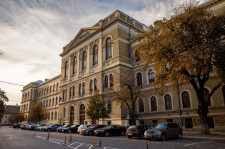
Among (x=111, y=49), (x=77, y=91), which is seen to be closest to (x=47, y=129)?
(x=77, y=91)

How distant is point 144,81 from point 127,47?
834cm

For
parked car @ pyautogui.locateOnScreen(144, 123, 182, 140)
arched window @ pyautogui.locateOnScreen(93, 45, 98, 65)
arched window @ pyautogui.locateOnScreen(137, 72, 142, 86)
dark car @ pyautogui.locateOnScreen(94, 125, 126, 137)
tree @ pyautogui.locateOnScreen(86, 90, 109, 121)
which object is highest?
arched window @ pyautogui.locateOnScreen(93, 45, 98, 65)

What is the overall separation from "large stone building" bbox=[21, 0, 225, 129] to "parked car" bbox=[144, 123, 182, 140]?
6.03 meters

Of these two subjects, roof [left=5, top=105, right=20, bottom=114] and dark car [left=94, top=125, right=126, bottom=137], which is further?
roof [left=5, top=105, right=20, bottom=114]

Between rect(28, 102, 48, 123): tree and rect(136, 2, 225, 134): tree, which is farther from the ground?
rect(136, 2, 225, 134): tree

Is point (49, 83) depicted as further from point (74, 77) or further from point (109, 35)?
point (109, 35)

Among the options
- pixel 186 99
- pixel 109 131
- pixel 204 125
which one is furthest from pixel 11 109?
pixel 204 125

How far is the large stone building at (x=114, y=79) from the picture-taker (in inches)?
972

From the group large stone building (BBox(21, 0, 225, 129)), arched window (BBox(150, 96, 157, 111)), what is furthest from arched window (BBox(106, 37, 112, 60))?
arched window (BBox(150, 96, 157, 111))

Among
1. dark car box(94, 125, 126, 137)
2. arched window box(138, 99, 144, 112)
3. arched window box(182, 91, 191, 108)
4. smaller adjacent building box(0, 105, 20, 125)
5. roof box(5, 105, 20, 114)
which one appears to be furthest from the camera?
roof box(5, 105, 20, 114)

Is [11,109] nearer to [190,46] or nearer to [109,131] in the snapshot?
[109,131]

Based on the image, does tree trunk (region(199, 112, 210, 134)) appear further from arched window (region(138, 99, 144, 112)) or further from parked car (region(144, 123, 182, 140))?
arched window (region(138, 99, 144, 112))

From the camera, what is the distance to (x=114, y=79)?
107 ft

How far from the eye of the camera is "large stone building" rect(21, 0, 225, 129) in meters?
24.7
